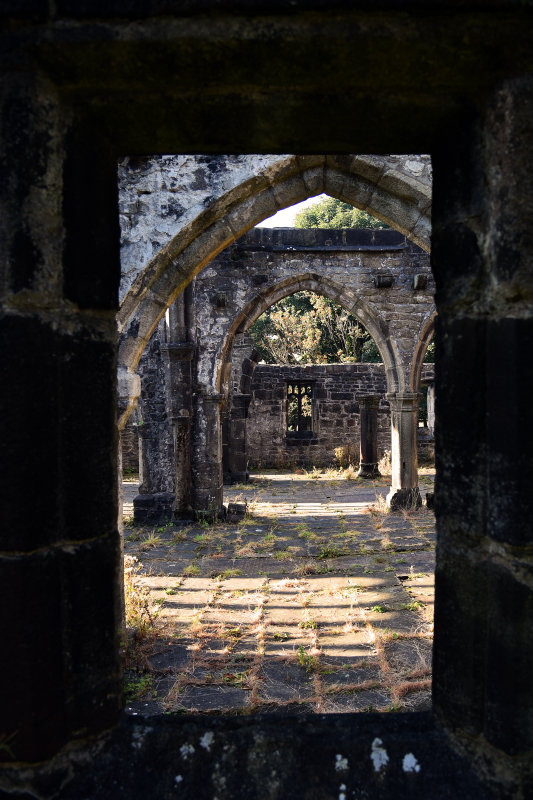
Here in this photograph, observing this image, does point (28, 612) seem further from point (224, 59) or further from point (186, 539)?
point (186, 539)

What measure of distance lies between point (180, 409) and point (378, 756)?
277 inches

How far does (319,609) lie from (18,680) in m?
3.51

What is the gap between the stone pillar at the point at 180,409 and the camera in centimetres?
794

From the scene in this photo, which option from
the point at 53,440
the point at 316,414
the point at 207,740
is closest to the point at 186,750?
the point at 207,740

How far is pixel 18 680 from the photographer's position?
107cm

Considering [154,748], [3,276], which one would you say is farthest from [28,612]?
[3,276]

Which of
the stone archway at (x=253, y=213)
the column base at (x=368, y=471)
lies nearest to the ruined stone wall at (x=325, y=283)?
the column base at (x=368, y=471)

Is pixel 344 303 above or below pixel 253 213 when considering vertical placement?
above

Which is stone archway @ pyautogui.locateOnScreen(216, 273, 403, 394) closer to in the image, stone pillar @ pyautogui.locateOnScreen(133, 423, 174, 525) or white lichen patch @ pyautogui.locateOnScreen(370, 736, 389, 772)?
stone pillar @ pyautogui.locateOnScreen(133, 423, 174, 525)

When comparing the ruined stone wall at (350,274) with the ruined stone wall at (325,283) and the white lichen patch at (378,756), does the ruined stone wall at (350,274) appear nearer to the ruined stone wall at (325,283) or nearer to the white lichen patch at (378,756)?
the ruined stone wall at (325,283)

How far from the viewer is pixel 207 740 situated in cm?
115

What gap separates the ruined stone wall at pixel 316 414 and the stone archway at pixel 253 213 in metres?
10.6

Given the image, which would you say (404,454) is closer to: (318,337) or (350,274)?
(350,274)

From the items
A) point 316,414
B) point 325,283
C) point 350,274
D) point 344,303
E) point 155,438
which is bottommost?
point 155,438
